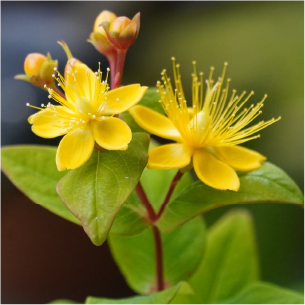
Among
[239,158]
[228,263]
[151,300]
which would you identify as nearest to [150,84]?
[228,263]

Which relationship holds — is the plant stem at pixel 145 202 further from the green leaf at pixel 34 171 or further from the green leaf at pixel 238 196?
the green leaf at pixel 34 171

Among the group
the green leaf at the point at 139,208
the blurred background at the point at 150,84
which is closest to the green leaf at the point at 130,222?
the green leaf at the point at 139,208

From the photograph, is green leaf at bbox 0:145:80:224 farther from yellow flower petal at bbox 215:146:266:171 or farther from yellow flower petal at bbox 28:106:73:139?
yellow flower petal at bbox 215:146:266:171

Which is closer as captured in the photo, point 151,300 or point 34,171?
point 151,300

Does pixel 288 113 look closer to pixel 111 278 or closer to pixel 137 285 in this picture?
pixel 111 278

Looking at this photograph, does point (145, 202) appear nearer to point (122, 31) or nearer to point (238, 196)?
point (238, 196)

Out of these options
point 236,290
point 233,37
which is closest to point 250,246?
point 236,290

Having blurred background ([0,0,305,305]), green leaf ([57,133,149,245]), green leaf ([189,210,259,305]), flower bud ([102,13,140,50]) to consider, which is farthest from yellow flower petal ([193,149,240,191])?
blurred background ([0,0,305,305])
